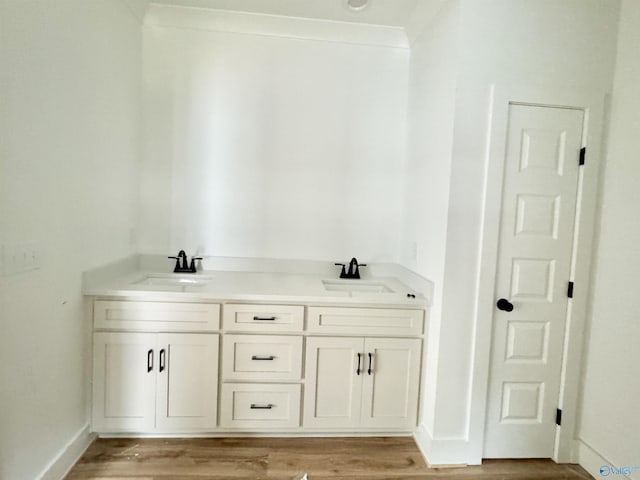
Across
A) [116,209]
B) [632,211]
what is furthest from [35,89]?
[632,211]

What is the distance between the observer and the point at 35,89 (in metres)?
1.49

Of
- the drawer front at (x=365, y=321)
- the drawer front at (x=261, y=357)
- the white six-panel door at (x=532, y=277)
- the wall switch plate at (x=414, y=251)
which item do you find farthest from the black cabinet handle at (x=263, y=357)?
the white six-panel door at (x=532, y=277)

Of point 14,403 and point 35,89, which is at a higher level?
point 35,89

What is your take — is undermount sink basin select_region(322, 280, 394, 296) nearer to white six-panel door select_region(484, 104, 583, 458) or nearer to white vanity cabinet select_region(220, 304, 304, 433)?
white vanity cabinet select_region(220, 304, 304, 433)

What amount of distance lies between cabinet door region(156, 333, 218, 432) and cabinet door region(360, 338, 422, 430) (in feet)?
3.06

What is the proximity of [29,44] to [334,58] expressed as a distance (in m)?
1.86

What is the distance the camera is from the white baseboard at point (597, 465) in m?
1.79

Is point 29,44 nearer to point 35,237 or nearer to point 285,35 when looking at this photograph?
point 35,237

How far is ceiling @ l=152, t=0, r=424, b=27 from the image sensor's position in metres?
2.34

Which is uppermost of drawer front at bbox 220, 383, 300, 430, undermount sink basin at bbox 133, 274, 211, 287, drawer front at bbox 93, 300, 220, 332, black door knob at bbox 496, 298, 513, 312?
black door knob at bbox 496, 298, 513, 312

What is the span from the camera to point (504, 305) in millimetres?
1965

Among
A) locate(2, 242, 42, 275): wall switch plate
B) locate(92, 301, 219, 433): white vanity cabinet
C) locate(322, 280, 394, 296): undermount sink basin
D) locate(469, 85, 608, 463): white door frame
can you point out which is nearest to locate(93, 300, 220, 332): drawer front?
locate(92, 301, 219, 433): white vanity cabinet

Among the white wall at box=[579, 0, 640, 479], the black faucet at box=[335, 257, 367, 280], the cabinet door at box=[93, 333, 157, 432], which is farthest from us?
the black faucet at box=[335, 257, 367, 280]

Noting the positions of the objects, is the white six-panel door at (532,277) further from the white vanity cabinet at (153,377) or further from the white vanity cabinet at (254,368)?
the white vanity cabinet at (153,377)
